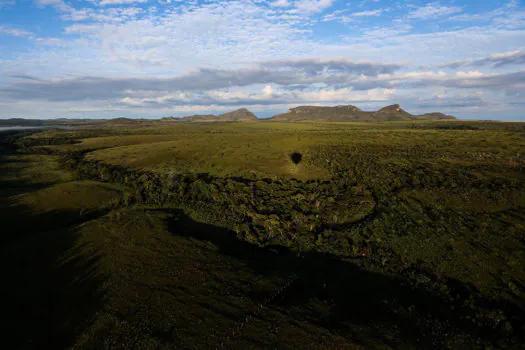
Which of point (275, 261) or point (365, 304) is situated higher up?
point (275, 261)

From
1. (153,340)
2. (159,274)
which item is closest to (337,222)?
(159,274)

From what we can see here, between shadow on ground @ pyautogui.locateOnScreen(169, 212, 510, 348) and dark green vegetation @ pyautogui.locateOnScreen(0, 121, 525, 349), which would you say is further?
dark green vegetation @ pyautogui.locateOnScreen(0, 121, 525, 349)

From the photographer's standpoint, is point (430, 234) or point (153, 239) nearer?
point (430, 234)

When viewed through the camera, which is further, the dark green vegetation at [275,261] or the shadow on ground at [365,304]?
the dark green vegetation at [275,261]

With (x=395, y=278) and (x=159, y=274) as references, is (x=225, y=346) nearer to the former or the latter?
(x=159, y=274)

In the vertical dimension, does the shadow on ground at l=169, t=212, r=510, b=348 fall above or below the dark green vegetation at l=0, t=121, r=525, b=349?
below

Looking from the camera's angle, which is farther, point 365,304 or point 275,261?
point 275,261

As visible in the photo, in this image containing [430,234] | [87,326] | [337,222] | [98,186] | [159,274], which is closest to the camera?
[87,326]

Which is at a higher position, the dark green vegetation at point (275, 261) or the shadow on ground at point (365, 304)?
the dark green vegetation at point (275, 261)
